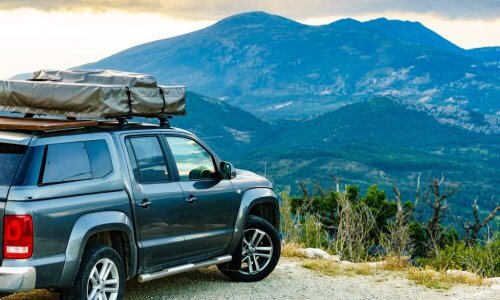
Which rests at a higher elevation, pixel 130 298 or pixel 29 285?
pixel 29 285

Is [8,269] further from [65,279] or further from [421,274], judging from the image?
[421,274]

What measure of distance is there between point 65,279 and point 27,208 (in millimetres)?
735

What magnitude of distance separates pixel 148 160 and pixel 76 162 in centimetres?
107

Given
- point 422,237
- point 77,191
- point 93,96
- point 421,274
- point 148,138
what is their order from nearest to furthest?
point 77,191, point 93,96, point 148,138, point 421,274, point 422,237

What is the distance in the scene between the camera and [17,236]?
21.1 ft

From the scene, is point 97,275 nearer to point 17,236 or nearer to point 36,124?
point 17,236

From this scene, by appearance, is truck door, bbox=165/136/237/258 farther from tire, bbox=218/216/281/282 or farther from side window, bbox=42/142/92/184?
side window, bbox=42/142/92/184

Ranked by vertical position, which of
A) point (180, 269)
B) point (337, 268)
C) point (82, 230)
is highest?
point (82, 230)

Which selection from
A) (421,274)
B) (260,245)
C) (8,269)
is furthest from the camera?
(421,274)

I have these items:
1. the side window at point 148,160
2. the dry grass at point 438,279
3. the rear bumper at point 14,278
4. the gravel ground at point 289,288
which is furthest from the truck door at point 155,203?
the dry grass at point 438,279

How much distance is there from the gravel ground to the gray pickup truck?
303mm

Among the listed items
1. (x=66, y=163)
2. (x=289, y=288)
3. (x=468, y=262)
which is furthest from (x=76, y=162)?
(x=468, y=262)

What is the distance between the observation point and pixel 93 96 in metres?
7.54

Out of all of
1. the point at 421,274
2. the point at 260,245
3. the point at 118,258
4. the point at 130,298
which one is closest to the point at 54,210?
the point at 118,258
